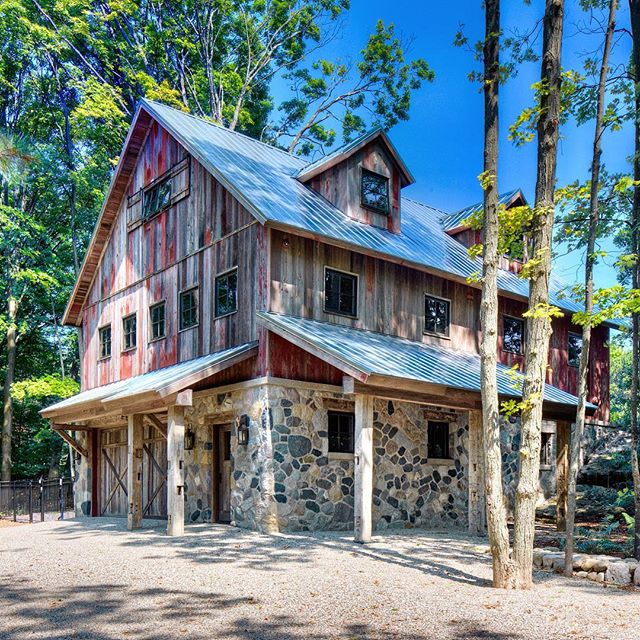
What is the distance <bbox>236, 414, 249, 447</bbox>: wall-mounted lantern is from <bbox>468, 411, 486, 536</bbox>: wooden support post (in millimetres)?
4187

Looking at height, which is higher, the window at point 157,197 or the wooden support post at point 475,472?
the window at point 157,197

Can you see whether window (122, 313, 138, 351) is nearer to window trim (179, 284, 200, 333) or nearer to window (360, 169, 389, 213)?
window trim (179, 284, 200, 333)

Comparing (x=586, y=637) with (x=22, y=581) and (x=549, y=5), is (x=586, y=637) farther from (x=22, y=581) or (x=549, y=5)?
(x=549, y=5)

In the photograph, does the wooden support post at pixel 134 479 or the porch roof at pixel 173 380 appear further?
the wooden support post at pixel 134 479

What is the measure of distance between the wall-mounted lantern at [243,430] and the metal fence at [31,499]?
909 centimetres

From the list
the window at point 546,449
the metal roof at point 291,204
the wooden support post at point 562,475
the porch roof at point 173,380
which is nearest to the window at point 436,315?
the metal roof at point 291,204

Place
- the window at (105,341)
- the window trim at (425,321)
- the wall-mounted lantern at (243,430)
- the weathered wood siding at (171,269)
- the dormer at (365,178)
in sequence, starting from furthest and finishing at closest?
the window at (105,341)
the window trim at (425,321)
the dormer at (365,178)
the weathered wood siding at (171,269)
the wall-mounted lantern at (243,430)

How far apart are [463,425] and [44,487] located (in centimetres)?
1278

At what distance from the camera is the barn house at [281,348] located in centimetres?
1255

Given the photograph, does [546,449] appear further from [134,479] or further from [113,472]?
[113,472]

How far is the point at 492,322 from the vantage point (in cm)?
833

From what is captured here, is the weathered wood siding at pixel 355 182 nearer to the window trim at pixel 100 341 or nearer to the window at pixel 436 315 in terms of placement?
the window at pixel 436 315

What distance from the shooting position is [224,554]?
9836mm

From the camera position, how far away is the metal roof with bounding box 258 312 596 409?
11.3 m
